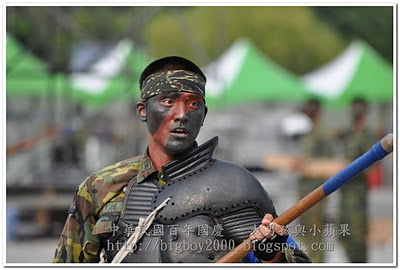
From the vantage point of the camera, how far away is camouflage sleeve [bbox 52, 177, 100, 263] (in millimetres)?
4520

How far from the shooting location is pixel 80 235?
4.57m

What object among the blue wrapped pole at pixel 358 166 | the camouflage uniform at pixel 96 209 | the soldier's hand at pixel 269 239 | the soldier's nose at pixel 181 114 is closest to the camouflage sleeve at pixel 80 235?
the camouflage uniform at pixel 96 209

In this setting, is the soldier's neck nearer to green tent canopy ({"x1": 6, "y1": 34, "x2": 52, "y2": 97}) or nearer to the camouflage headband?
the camouflage headband

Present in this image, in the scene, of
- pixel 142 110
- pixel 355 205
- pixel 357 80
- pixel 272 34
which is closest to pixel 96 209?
pixel 142 110

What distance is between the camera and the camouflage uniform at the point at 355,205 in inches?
400

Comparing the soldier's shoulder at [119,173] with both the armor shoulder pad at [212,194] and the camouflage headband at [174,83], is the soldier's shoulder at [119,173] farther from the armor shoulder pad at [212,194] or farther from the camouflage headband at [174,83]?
the camouflage headband at [174,83]

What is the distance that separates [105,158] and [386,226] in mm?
7107

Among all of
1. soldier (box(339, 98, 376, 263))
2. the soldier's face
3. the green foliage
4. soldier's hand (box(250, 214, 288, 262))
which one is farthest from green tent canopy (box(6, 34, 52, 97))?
soldier's hand (box(250, 214, 288, 262))

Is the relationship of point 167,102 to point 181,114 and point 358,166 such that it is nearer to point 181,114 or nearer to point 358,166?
point 181,114

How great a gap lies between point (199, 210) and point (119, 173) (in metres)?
0.46

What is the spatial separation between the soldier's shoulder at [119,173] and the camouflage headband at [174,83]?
0.33 meters

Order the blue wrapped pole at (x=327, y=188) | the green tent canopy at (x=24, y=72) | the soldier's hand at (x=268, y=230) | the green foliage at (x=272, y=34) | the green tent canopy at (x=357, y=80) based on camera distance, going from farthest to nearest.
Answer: the green foliage at (x=272, y=34)
the green tent canopy at (x=357, y=80)
the green tent canopy at (x=24, y=72)
the soldier's hand at (x=268, y=230)
the blue wrapped pole at (x=327, y=188)

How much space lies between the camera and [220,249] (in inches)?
168
